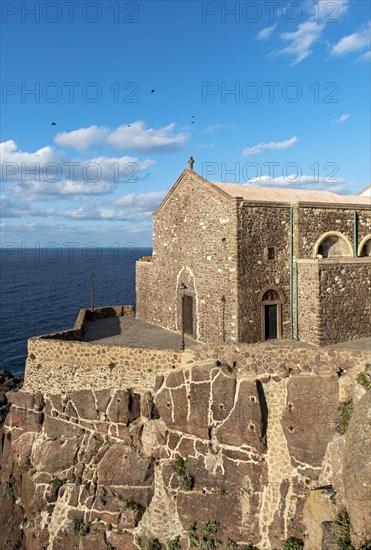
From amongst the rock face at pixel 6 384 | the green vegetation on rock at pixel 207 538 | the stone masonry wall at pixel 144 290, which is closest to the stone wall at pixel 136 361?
the green vegetation on rock at pixel 207 538

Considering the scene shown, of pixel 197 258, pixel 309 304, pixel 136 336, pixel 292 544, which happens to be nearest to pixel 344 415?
pixel 292 544

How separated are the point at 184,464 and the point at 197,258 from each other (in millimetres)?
10140

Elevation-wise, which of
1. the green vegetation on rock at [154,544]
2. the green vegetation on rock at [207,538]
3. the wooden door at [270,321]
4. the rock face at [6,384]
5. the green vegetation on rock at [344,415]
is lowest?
the green vegetation on rock at [154,544]

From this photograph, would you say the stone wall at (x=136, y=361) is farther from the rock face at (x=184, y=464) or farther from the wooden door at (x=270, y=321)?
the wooden door at (x=270, y=321)

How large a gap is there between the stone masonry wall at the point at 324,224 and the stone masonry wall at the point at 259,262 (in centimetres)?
74

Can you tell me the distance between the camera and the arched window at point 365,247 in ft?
70.1

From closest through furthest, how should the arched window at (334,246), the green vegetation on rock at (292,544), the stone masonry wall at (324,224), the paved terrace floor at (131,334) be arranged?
the green vegetation on rock at (292,544)
the stone masonry wall at (324,224)
the arched window at (334,246)
the paved terrace floor at (131,334)

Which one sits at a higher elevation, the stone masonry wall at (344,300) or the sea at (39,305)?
the stone masonry wall at (344,300)

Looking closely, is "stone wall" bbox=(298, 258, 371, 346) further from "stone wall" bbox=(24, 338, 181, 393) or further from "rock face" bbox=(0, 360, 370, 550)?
"stone wall" bbox=(24, 338, 181, 393)

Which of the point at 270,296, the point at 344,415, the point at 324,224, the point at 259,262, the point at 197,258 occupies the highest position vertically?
the point at 324,224

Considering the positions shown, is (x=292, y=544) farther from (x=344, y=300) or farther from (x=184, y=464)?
(x=344, y=300)

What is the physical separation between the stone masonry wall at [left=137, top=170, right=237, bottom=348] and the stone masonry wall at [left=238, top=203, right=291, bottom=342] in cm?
47

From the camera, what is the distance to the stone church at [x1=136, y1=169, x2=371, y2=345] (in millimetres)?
18594

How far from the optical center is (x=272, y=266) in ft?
64.2
